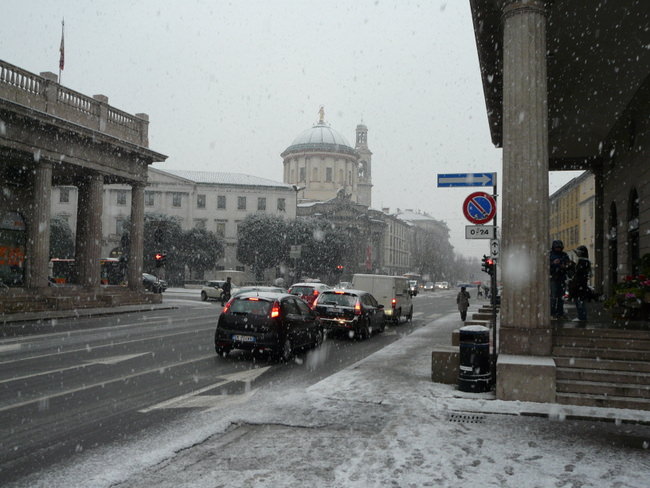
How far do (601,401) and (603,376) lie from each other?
0.56m

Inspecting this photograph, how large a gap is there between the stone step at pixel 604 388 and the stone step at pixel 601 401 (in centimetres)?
10

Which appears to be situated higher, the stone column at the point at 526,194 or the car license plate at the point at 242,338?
the stone column at the point at 526,194

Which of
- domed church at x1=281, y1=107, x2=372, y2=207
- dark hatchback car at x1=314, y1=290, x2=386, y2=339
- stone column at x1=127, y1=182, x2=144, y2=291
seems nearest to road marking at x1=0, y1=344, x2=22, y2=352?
dark hatchback car at x1=314, y1=290, x2=386, y2=339

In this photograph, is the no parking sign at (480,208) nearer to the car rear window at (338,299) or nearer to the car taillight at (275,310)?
the car taillight at (275,310)

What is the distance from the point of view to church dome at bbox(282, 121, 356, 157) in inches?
4173

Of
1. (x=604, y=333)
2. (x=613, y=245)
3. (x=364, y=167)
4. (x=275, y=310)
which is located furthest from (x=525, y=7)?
(x=364, y=167)

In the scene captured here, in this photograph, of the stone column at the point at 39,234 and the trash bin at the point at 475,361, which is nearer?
the trash bin at the point at 475,361

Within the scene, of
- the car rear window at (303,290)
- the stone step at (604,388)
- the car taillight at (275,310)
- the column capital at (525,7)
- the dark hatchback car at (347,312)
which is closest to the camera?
the stone step at (604,388)

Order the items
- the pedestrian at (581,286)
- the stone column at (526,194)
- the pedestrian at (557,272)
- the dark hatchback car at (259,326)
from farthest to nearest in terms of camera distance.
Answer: the dark hatchback car at (259,326) < the pedestrian at (581,286) < the pedestrian at (557,272) < the stone column at (526,194)

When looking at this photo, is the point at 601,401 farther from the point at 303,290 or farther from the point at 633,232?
the point at 303,290

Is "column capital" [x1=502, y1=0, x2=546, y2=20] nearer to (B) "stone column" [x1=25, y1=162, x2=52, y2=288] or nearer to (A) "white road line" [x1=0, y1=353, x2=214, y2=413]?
(A) "white road line" [x1=0, y1=353, x2=214, y2=413]

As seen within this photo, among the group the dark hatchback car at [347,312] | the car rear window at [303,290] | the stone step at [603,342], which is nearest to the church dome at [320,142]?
the car rear window at [303,290]

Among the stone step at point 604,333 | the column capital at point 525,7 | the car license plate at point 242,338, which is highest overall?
the column capital at point 525,7

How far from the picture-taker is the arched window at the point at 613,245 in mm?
19844
